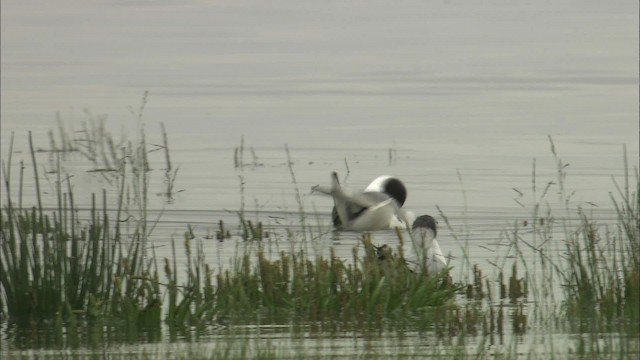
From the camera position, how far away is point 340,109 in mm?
33844

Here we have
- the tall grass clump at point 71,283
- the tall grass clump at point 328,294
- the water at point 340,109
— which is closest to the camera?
the tall grass clump at point 71,283

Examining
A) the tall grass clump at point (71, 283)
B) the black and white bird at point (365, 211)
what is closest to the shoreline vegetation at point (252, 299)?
the tall grass clump at point (71, 283)

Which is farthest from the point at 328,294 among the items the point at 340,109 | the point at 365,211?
the point at 340,109

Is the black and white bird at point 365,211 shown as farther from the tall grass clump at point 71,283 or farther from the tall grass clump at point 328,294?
the tall grass clump at point 71,283

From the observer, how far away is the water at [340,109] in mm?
19609

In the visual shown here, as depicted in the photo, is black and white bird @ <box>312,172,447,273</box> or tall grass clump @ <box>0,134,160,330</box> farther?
black and white bird @ <box>312,172,447,273</box>

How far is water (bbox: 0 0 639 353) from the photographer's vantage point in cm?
1961

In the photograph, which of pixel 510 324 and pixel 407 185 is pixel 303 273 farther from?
pixel 407 185

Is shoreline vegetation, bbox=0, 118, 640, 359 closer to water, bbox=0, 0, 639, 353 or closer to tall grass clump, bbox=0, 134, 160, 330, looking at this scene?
tall grass clump, bbox=0, 134, 160, 330

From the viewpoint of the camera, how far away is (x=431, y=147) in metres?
26.7

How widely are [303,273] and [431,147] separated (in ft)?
51.8

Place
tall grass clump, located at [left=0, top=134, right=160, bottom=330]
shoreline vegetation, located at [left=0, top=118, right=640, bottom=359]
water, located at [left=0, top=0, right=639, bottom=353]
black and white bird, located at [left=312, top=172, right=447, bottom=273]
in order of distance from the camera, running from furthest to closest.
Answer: water, located at [left=0, top=0, right=639, bottom=353] → black and white bird, located at [left=312, top=172, right=447, bottom=273] → tall grass clump, located at [left=0, top=134, right=160, bottom=330] → shoreline vegetation, located at [left=0, top=118, right=640, bottom=359]

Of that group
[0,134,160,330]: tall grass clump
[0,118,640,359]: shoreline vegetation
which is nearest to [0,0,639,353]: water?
[0,118,640,359]: shoreline vegetation

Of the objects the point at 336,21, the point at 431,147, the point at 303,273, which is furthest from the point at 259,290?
the point at 336,21
